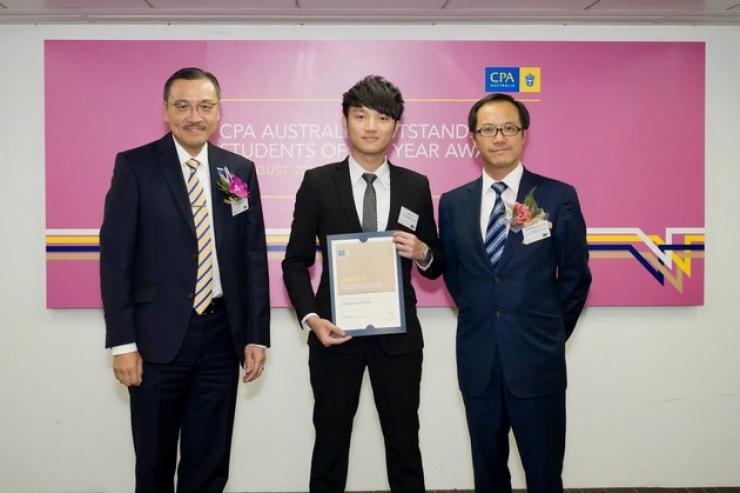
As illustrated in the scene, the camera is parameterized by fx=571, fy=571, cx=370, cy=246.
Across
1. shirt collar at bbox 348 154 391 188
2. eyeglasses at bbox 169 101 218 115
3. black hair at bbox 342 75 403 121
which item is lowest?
shirt collar at bbox 348 154 391 188

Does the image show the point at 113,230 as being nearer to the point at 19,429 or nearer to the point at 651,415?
the point at 19,429

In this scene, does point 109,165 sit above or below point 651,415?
above

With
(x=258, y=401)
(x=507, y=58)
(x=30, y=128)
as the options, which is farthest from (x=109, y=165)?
(x=507, y=58)

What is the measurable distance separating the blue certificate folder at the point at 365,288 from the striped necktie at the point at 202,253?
510 mm

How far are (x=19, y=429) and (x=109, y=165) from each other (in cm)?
174

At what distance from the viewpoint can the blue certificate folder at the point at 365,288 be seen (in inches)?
96.0

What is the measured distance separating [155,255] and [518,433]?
5.53 feet

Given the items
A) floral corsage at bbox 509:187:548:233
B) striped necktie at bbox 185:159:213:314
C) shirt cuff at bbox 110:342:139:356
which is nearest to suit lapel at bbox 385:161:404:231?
floral corsage at bbox 509:187:548:233

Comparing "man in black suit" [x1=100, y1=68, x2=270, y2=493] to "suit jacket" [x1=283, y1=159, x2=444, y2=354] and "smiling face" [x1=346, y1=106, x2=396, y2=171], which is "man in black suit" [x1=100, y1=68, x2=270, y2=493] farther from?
"smiling face" [x1=346, y1=106, x2=396, y2=171]

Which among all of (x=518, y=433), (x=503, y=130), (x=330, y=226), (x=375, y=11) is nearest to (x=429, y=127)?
(x=375, y=11)

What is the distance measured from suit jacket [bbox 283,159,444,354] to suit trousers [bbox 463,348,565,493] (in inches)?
15.2

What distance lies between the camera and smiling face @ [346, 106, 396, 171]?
2479 millimetres

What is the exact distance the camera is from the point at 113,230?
2.29 m

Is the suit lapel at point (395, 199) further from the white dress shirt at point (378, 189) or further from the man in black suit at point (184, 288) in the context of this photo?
the man in black suit at point (184, 288)
